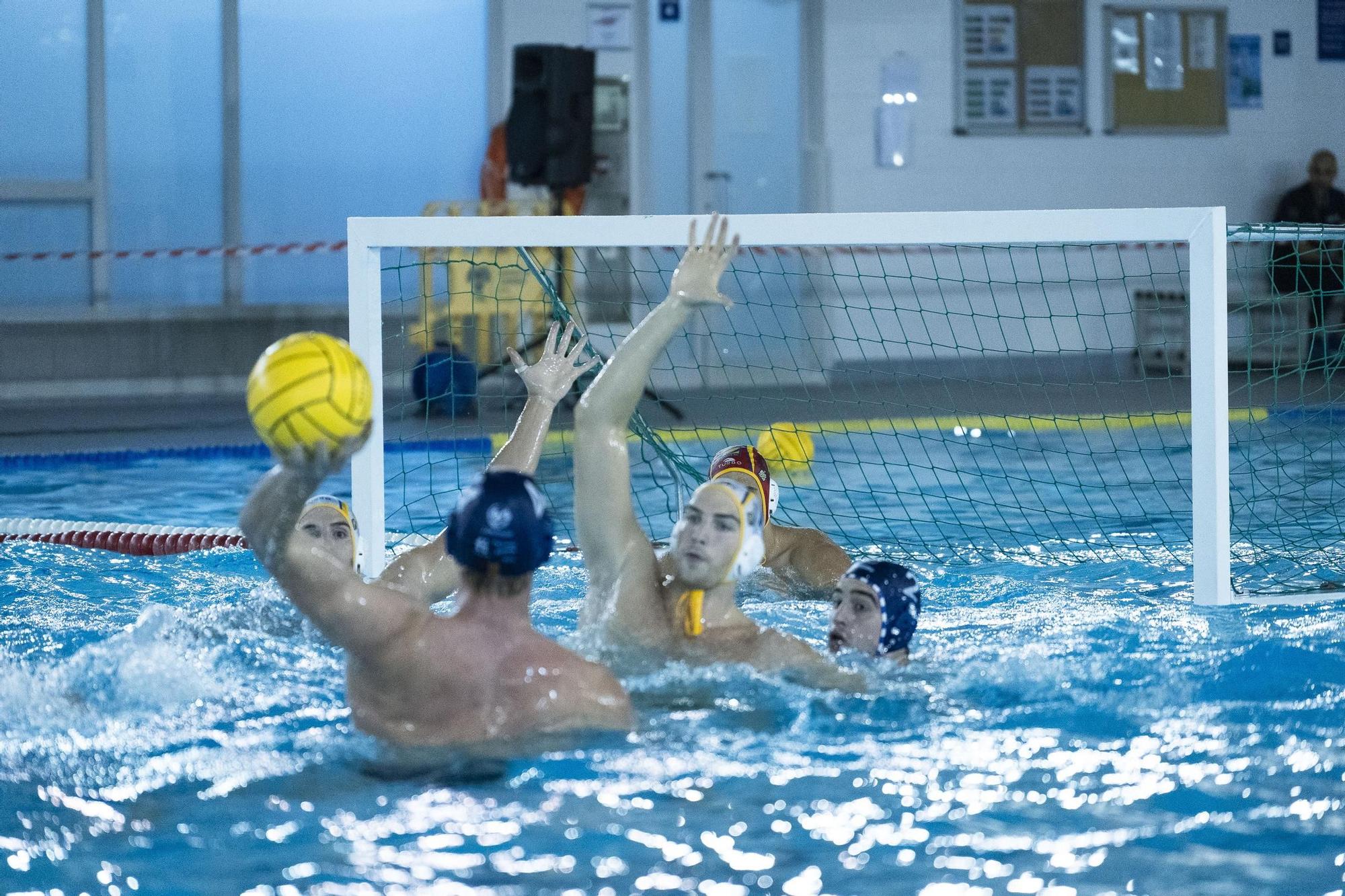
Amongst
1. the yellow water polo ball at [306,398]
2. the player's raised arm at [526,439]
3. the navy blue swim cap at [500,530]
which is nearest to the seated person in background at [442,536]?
the player's raised arm at [526,439]

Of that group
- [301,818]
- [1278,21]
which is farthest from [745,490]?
[1278,21]

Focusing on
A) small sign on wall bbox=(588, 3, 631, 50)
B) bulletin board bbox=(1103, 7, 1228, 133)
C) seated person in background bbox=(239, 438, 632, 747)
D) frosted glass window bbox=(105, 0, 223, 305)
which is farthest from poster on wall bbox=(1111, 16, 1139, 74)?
seated person in background bbox=(239, 438, 632, 747)

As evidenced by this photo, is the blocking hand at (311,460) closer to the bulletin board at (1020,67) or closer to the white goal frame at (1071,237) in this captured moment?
the white goal frame at (1071,237)

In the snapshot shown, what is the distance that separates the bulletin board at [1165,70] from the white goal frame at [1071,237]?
923cm

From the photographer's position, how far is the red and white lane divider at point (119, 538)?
582 cm

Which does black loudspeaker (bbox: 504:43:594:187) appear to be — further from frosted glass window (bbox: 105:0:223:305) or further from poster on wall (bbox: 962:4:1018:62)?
poster on wall (bbox: 962:4:1018:62)

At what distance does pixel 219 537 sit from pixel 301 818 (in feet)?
10.3

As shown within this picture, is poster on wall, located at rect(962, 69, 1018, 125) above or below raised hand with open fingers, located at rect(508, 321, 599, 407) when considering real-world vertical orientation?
above

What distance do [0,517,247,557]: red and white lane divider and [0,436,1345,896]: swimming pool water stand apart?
1138mm

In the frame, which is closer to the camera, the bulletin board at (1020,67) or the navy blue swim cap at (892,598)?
the navy blue swim cap at (892,598)

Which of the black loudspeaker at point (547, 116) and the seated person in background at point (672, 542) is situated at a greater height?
the black loudspeaker at point (547, 116)

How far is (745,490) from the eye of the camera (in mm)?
3533

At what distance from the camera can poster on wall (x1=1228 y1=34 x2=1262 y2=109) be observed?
13.4 metres

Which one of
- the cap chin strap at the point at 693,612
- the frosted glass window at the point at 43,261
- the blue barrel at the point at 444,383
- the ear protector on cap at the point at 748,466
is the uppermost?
the frosted glass window at the point at 43,261
